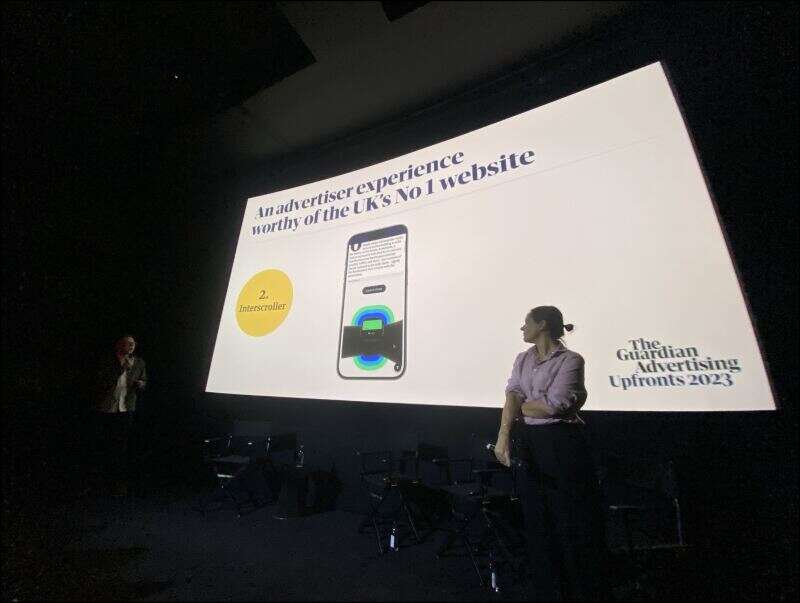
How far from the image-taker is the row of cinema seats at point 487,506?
1.74m

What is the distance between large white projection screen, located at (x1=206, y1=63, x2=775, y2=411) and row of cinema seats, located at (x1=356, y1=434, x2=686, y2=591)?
0.54 metres

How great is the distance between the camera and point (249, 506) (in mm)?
3025

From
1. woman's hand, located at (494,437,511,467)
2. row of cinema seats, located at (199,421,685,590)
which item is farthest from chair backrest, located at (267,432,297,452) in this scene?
A: woman's hand, located at (494,437,511,467)

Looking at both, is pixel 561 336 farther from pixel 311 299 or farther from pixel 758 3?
pixel 758 3

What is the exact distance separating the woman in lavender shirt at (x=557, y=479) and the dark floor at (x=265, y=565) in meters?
0.47

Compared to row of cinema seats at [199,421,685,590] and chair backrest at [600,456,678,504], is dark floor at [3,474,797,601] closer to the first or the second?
row of cinema seats at [199,421,685,590]

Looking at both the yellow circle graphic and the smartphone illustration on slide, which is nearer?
the smartphone illustration on slide

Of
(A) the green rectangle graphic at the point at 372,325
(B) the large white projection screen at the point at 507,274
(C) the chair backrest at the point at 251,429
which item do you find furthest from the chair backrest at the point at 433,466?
(C) the chair backrest at the point at 251,429

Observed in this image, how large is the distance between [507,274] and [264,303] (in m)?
1.94

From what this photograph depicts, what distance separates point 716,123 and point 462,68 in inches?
65.8

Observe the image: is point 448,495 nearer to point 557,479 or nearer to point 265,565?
point 265,565

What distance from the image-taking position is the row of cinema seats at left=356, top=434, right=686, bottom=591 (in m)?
1.74

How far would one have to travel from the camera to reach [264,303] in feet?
9.41

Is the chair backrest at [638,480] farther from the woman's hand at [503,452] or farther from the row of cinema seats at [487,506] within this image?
the woman's hand at [503,452]
